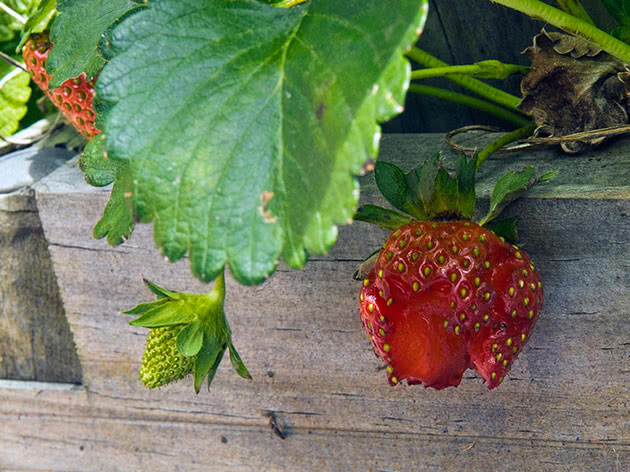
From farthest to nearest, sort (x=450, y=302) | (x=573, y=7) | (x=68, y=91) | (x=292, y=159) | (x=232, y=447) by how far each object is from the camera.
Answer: (x=232, y=447) → (x=68, y=91) → (x=573, y=7) → (x=450, y=302) → (x=292, y=159)

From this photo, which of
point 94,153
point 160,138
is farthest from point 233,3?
point 94,153

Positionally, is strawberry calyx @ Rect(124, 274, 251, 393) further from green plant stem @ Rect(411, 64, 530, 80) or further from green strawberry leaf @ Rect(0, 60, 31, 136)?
green strawberry leaf @ Rect(0, 60, 31, 136)

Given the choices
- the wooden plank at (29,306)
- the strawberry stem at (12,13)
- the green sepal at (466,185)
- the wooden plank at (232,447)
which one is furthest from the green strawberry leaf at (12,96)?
the green sepal at (466,185)

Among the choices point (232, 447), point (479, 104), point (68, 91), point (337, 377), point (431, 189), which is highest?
point (68, 91)

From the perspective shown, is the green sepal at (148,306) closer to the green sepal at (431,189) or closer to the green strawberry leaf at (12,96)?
the green sepal at (431,189)

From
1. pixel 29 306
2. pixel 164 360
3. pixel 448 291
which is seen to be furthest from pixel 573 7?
pixel 29 306

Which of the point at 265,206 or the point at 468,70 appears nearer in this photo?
the point at 265,206

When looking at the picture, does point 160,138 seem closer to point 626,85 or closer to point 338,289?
point 338,289

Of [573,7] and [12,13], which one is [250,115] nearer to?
[573,7]
